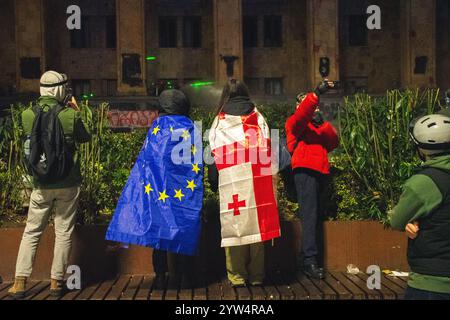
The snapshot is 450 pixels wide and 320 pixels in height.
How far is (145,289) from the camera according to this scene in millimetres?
5953

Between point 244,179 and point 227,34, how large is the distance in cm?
2679

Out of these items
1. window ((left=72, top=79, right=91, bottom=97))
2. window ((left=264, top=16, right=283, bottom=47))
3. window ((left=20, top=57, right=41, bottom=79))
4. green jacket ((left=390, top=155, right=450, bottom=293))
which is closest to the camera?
green jacket ((left=390, top=155, right=450, bottom=293))

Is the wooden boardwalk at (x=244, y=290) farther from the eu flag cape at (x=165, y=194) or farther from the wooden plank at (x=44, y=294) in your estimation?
the eu flag cape at (x=165, y=194)

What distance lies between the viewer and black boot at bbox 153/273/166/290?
5.98 m

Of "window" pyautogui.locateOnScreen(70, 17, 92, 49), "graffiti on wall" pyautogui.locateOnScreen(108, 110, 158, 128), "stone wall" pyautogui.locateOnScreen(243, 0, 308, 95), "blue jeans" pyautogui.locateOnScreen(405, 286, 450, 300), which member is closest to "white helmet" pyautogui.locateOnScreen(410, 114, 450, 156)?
"blue jeans" pyautogui.locateOnScreen(405, 286, 450, 300)

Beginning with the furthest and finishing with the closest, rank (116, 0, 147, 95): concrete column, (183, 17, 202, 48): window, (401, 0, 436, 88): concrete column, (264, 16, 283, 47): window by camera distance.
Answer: (264, 16, 283, 47): window, (183, 17, 202, 48): window, (401, 0, 436, 88): concrete column, (116, 0, 147, 95): concrete column

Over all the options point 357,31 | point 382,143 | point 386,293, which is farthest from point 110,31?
point 386,293

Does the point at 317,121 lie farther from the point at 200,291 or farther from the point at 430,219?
the point at 430,219

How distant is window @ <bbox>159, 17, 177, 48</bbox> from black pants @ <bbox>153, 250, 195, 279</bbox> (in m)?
28.3

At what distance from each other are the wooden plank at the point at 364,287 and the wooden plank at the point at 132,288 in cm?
200

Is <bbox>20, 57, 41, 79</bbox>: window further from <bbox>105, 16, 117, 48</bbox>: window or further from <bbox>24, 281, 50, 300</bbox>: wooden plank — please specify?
<bbox>24, 281, 50, 300</bbox>: wooden plank

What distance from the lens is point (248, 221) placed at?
5.81 meters

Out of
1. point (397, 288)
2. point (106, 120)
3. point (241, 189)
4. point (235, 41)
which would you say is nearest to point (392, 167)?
point (397, 288)

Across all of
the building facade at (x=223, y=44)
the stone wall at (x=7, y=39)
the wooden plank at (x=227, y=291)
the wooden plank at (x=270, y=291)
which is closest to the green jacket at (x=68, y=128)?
the wooden plank at (x=227, y=291)
